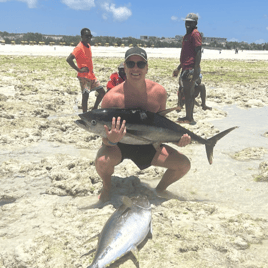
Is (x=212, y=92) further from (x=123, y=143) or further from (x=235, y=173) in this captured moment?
(x=123, y=143)

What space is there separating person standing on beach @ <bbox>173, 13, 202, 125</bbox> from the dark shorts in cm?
321

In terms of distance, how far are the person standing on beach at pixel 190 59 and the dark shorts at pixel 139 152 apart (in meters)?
3.21

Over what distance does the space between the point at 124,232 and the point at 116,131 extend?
85 centimetres

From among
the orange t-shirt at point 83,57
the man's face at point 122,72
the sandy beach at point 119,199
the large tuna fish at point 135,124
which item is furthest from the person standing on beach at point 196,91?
the large tuna fish at point 135,124

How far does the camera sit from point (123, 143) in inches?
113

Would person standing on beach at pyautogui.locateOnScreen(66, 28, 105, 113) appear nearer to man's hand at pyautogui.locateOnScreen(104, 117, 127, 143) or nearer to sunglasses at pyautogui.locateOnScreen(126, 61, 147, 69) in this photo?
sunglasses at pyautogui.locateOnScreen(126, 61, 147, 69)

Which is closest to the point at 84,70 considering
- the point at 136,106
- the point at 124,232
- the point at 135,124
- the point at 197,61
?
the point at 197,61

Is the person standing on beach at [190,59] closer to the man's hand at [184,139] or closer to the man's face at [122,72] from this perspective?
the man's face at [122,72]

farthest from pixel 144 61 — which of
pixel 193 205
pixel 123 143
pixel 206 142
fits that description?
pixel 193 205

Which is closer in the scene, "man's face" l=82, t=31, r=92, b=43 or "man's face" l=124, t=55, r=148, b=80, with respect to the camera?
"man's face" l=124, t=55, r=148, b=80

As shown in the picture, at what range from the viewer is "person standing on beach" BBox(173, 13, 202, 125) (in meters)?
5.46

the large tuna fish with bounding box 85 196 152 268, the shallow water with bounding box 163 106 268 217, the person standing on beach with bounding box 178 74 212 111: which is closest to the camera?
the large tuna fish with bounding box 85 196 152 268

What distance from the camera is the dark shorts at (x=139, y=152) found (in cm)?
287

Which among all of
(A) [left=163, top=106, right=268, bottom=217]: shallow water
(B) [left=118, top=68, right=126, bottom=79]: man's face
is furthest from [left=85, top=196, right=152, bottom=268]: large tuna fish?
(B) [left=118, top=68, right=126, bottom=79]: man's face
